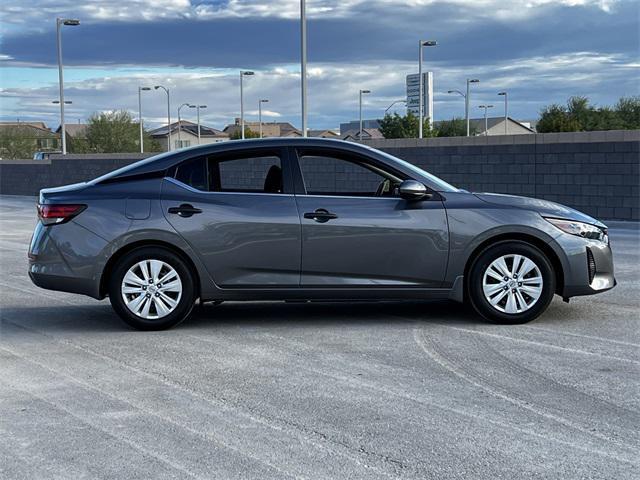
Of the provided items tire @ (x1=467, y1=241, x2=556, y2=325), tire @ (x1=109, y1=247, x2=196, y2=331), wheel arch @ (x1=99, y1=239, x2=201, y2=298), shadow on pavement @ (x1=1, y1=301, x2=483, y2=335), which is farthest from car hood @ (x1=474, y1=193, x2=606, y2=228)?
tire @ (x1=109, y1=247, x2=196, y2=331)

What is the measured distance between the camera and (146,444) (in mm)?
4957

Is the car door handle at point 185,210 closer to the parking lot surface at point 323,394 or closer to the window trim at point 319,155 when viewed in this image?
the window trim at point 319,155

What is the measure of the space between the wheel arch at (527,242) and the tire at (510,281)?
1.7 inches

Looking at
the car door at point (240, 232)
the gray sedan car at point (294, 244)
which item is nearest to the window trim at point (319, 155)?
the gray sedan car at point (294, 244)

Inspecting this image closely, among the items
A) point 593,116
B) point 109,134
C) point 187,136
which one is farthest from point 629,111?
point 187,136

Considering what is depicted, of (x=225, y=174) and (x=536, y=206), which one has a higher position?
(x=225, y=174)

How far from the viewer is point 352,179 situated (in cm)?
816

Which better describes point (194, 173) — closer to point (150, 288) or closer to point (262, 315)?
point (150, 288)

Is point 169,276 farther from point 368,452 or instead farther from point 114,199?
point 368,452

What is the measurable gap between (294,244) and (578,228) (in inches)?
98.7

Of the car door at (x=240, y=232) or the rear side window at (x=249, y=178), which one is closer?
the car door at (x=240, y=232)

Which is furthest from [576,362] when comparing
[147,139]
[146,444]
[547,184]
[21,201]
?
[147,139]

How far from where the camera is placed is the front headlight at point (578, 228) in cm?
824

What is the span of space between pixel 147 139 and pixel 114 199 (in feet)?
374
